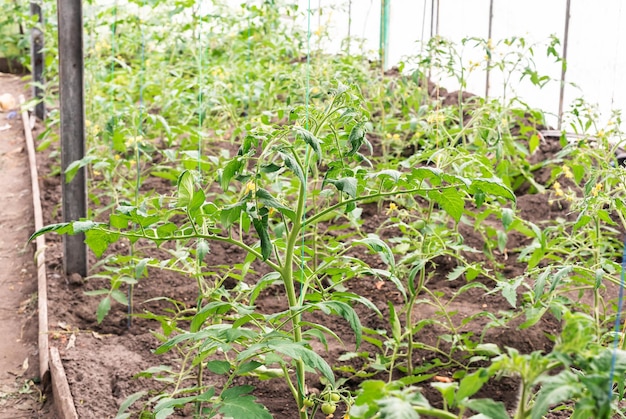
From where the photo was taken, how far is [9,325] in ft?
13.7

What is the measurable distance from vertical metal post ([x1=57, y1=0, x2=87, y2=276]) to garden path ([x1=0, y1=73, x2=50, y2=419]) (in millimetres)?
350

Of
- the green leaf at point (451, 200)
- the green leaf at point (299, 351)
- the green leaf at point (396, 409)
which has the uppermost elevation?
the green leaf at point (451, 200)

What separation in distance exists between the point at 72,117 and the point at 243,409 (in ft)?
8.20

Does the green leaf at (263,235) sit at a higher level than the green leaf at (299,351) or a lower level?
higher

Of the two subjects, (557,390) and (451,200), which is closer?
(557,390)

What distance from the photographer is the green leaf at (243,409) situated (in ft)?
6.69

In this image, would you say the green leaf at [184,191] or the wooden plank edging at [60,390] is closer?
the green leaf at [184,191]

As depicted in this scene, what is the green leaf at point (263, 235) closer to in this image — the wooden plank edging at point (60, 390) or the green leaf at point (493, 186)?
the green leaf at point (493, 186)

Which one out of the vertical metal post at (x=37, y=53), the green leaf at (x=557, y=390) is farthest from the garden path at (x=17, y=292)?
the green leaf at (x=557, y=390)

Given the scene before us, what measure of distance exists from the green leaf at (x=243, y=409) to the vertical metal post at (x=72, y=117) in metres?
2.28

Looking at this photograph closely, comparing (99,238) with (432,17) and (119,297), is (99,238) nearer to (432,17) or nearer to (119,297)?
(119,297)

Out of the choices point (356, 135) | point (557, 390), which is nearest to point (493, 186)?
point (356, 135)

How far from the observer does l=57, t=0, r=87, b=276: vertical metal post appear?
4.13 m

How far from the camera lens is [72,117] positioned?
4.18 metres
